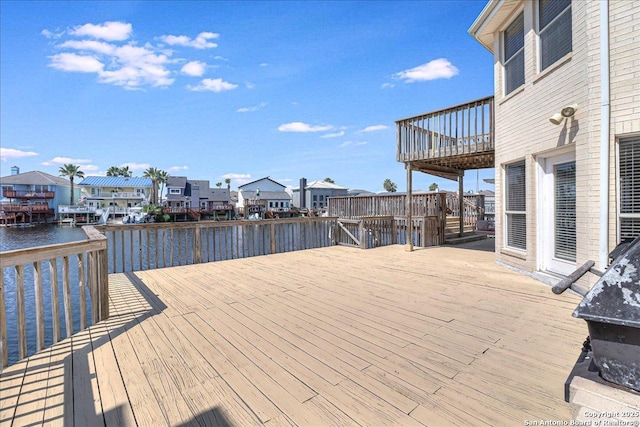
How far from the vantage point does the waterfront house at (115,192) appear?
1635 inches

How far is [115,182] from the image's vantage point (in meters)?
43.7

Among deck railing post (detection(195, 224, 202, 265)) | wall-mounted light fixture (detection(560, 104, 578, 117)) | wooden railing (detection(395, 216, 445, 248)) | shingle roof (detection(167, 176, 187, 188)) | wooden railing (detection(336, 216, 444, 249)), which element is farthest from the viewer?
shingle roof (detection(167, 176, 187, 188))

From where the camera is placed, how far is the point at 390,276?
5.05 metres

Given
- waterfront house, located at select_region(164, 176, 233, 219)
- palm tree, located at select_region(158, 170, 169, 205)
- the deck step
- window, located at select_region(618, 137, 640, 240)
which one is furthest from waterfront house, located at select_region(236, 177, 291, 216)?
window, located at select_region(618, 137, 640, 240)

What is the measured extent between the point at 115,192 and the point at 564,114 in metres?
51.6

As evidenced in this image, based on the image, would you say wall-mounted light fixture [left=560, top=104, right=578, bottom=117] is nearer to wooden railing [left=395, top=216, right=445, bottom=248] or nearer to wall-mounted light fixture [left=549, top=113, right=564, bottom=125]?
wall-mounted light fixture [left=549, top=113, right=564, bottom=125]

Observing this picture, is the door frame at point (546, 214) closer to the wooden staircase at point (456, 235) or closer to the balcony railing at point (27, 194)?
the wooden staircase at point (456, 235)

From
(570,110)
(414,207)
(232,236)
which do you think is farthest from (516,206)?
(232,236)

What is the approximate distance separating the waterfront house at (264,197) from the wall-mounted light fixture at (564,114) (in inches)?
1615

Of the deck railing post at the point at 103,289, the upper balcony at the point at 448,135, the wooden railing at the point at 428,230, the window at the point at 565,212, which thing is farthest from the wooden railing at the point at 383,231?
the deck railing post at the point at 103,289

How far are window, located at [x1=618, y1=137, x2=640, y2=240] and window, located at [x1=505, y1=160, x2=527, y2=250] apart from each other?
161 cm

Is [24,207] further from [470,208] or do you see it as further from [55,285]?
[470,208]

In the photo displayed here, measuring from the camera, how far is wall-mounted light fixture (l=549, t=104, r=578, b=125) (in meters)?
3.69

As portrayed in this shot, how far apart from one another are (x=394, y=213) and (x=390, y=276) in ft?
18.1
